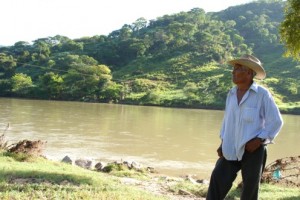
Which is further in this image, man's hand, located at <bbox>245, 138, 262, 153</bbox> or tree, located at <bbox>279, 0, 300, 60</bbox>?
tree, located at <bbox>279, 0, 300, 60</bbox>

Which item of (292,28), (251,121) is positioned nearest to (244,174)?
(251,121)

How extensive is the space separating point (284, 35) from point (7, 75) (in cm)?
8398

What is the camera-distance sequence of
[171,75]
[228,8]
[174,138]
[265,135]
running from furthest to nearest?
[228,8], [171,75], [174,138], [265,135]

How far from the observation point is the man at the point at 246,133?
152 inches

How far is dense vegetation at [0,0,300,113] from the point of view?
67.1m

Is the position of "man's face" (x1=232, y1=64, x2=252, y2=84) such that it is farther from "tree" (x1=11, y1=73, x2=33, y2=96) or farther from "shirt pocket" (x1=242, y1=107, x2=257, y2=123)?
"tree" (x1=11, y1=73, x2=33, y2=96)

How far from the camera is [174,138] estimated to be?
81.6 feet

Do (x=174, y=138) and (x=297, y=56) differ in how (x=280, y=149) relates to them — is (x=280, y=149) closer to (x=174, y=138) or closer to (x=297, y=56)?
(x=174, y=138)

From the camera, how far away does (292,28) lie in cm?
956

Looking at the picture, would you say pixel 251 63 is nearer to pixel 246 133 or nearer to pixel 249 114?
pixel 249 114

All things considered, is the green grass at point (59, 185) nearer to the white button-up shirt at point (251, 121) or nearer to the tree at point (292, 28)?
the white button-up shirt at point (251, 121)

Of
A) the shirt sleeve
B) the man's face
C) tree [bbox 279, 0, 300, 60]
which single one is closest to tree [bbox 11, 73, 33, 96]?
tree [bbox 279, 0, 300, 60]

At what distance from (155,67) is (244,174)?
8475 centimetres

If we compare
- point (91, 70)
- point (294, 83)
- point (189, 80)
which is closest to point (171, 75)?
point (189, 80)
